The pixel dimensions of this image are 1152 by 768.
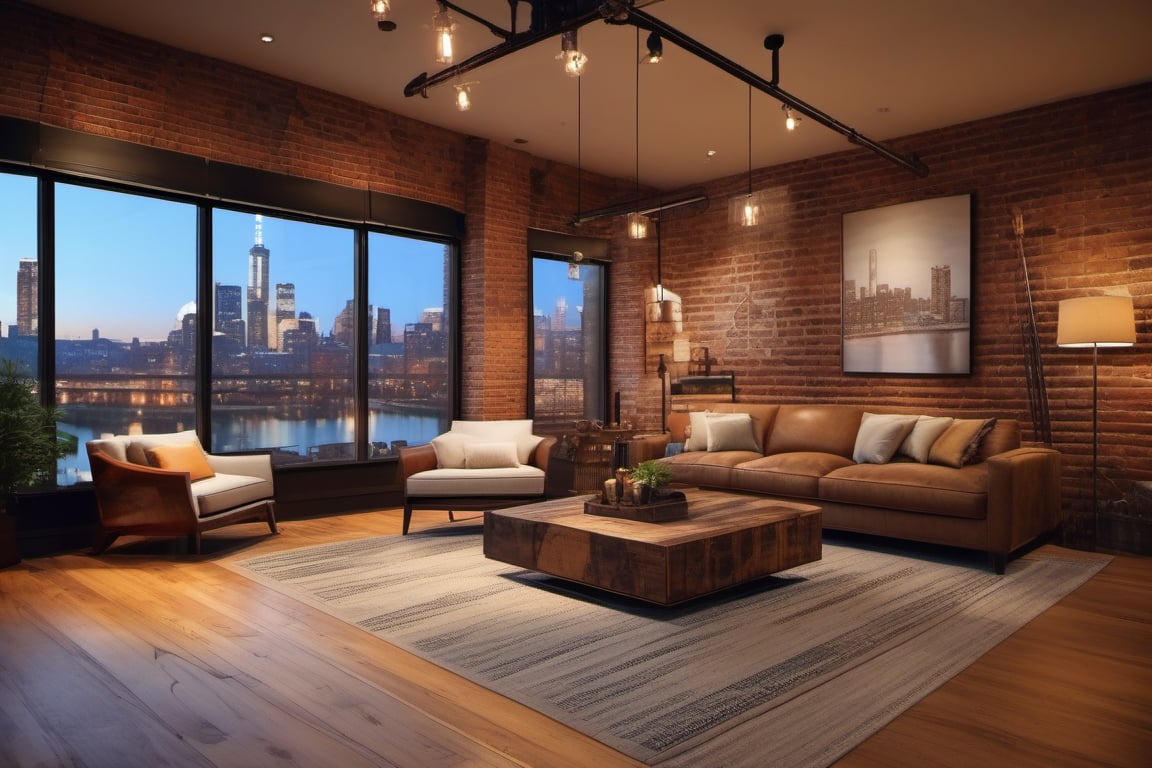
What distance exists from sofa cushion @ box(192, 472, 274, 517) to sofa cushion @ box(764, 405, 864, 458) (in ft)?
13.3

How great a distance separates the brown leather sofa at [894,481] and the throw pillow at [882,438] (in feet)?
0.35

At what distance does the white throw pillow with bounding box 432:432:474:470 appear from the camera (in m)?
5.62

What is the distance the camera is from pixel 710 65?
5305 millimetres

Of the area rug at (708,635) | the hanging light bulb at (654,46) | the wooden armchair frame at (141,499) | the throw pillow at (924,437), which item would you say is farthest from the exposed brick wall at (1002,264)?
the wooden armchair frame at (141,499)

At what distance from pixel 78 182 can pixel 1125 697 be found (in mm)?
6288

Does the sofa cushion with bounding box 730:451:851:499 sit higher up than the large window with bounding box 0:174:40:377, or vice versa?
the large window with bounding box 0:174:40:377

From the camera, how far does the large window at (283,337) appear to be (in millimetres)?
5906

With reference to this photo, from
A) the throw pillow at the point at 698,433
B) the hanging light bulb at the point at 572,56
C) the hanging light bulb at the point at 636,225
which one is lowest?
the throw pillow at the point at 698,433

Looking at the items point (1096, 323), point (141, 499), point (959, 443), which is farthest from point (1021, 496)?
point (141, 499)

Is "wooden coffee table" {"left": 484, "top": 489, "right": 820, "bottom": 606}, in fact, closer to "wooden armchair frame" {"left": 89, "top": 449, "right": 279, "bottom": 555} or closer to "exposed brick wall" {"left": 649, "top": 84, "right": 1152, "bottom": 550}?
"wooden armchair frame" {"left": 89, "top": 449, "right": 279, "bottom": 555}

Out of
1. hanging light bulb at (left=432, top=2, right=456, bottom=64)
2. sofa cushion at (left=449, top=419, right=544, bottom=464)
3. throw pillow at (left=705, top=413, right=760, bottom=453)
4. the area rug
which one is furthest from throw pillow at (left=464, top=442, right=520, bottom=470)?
hanging light bulb at (left=432, top=2, right=456, bottom=64)

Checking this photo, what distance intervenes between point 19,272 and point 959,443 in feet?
20.6

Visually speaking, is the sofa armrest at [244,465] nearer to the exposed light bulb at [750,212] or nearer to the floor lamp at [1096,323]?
the exposed light bulb at [750,212]

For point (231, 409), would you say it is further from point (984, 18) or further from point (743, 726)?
point (984, 18)
